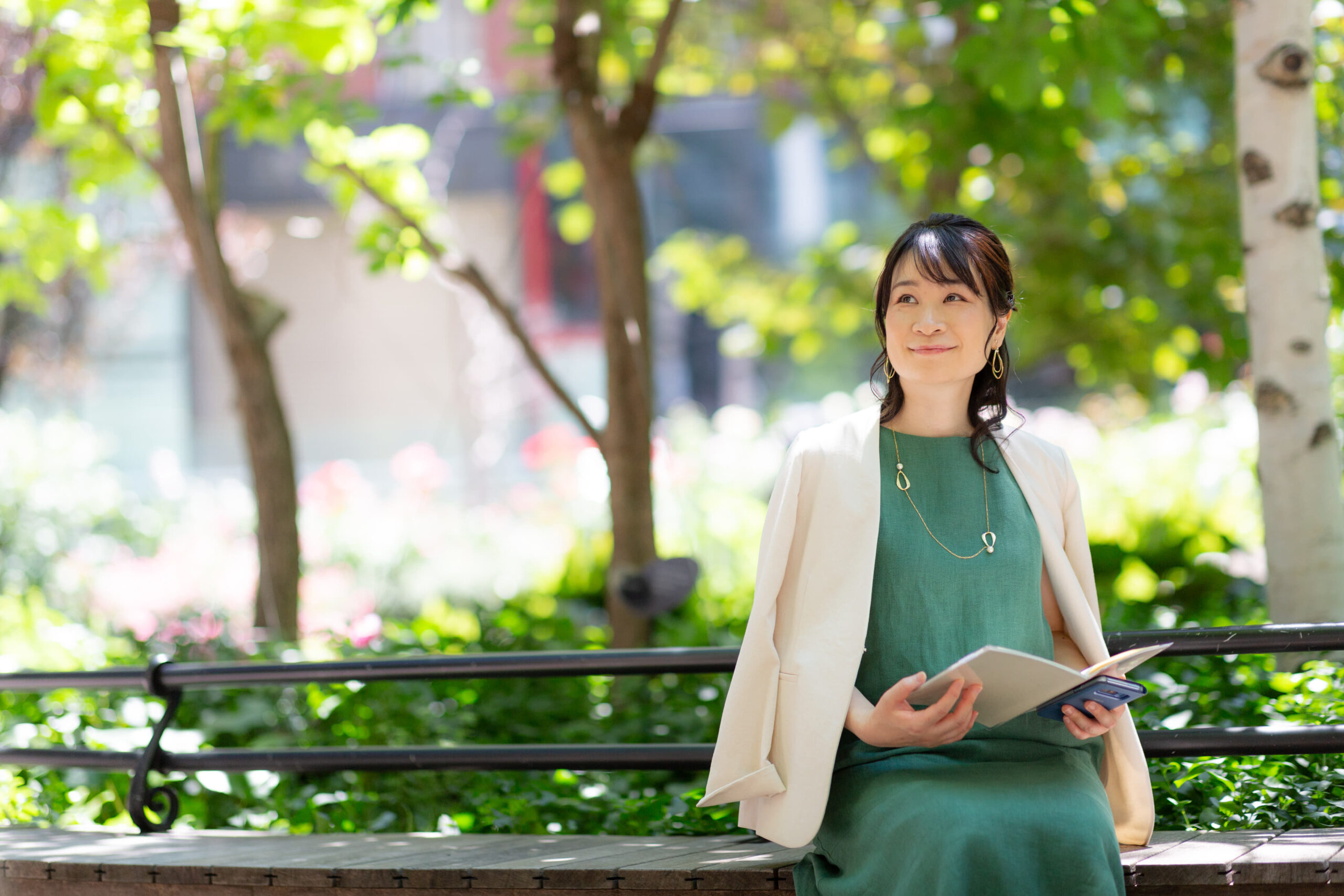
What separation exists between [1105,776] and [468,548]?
19.9 feet

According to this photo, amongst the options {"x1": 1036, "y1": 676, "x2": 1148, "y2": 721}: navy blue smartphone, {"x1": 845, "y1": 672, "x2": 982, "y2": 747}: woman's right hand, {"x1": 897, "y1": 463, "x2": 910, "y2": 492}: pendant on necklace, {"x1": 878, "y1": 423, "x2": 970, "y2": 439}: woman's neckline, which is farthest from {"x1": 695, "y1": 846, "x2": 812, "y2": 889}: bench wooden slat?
{"x1": 878, "y1": 423, "x2": 970, "y2": 439}: woman's neckline

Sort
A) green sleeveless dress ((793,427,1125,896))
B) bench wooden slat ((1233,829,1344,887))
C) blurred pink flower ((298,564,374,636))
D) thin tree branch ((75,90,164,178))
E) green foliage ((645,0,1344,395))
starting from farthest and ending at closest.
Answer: blurred pink flower ((298,564,374,636))
thin tree branch ((75,90,164,178))
green foliage ((645,0,1344,395))
bench wooden slat ((1233,829,1344,887))
green sleeveless dress ((793,427,1125,896))

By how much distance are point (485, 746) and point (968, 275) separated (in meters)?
1.71

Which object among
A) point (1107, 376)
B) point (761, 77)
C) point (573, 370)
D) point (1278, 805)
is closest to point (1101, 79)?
point (1278, 805)

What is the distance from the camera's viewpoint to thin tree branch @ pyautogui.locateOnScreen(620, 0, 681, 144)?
4.54m

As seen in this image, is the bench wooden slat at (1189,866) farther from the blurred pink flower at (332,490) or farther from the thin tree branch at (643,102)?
the blurred pink flower at (332,490)

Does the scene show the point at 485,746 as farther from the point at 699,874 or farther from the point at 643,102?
the point at 643,102

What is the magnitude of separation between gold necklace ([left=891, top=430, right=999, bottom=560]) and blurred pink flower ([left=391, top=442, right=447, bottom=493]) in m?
7.03

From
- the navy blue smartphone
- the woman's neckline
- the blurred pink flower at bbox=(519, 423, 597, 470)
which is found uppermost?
the blurred pink flower at bbox=(519, 423, 597, 470)

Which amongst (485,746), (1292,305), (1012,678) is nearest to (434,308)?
(485,746)

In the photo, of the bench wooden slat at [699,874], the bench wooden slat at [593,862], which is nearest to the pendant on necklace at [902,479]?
the bench wooden slat at [699,874]

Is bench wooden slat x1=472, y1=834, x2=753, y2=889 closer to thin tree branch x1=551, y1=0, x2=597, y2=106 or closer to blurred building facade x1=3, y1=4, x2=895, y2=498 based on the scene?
thin tree branch x1=551, y1=0, x2=597, y2=106

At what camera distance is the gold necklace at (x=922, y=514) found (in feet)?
7.57

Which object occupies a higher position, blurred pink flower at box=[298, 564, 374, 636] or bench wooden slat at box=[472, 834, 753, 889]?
blurred pink flower at box=[298, 564, 374, 636]
